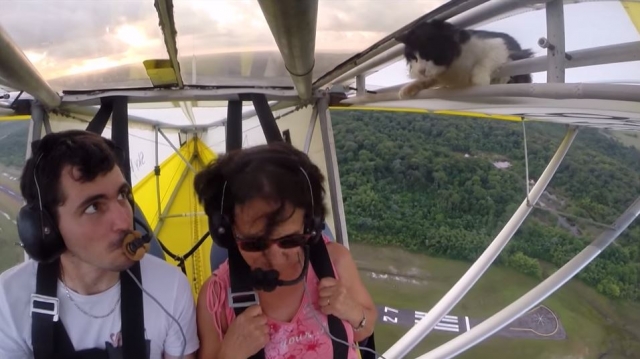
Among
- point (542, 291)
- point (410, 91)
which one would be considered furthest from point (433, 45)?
point (542, 291)

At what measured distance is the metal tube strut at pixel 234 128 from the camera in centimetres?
152

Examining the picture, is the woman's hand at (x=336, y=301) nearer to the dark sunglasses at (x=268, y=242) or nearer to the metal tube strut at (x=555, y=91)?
the dark sunglasses at (x=268, y=242)

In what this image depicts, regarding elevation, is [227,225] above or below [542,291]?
above

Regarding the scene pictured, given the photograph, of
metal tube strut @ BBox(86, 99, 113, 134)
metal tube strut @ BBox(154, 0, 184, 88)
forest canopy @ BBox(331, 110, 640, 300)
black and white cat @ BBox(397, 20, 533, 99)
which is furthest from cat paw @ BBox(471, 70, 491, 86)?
forest canopy @ BBox(331, 110, 640, 300)

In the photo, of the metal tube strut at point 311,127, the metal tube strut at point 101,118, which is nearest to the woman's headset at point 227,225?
the metal tube strut at point 101,118

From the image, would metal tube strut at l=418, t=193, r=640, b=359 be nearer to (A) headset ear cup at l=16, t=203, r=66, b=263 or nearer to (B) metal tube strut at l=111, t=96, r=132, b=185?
(B) metal tube strut at l=111, t=96, r=132, b=185

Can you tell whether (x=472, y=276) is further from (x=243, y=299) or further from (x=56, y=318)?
(x=56, y=318)

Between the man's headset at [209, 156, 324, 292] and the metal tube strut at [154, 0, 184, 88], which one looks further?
the metal tube strut at [154, 0, 184, 88]

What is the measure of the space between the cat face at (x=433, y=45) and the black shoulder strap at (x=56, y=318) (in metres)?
0.78

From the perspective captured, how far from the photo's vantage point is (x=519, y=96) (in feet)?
2.68

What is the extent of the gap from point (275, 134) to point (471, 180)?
656 centimetres

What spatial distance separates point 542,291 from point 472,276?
46 centimetres

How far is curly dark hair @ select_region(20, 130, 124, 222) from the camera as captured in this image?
89cm

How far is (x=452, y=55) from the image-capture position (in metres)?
1.07
